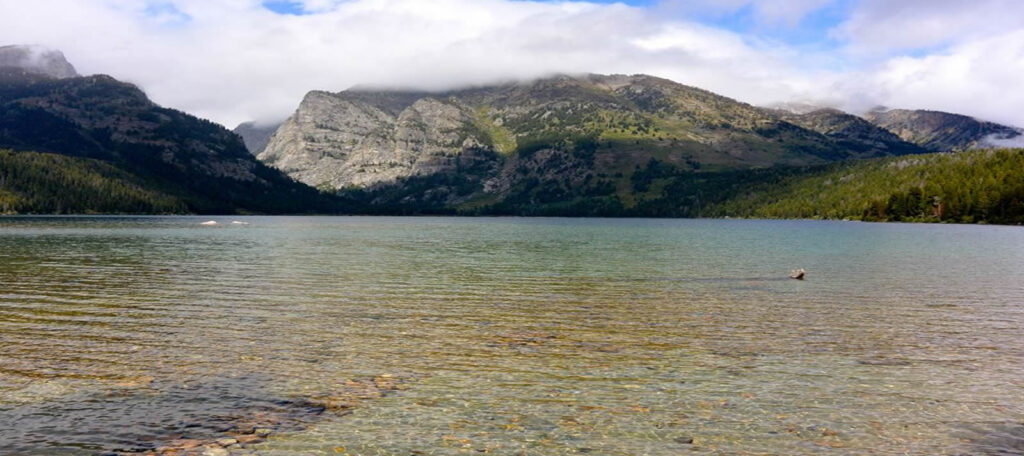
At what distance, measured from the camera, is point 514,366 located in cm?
2602

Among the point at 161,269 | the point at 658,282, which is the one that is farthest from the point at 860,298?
the point at 161,269

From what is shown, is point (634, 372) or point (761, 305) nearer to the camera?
point (634, 372)

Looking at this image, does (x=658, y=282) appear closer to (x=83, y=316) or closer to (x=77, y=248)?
(x=83, y=316)

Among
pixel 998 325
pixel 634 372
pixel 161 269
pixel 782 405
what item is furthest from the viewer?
pixel 161 269

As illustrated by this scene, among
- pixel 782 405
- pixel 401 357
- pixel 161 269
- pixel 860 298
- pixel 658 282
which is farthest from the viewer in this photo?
pixel 161 269

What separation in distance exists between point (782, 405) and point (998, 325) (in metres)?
25.1

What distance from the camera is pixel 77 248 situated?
320 feet

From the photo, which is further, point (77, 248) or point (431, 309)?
point (77, 248)

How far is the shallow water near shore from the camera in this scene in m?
18.0

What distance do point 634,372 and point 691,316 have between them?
1534 cm

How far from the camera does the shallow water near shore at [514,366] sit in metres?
18.0

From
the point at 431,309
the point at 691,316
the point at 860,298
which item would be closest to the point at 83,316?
the point at 431,309

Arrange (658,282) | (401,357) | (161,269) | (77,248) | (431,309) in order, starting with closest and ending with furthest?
(401,357) → (431,309) → (658,282) → (161,269) → (77,248)

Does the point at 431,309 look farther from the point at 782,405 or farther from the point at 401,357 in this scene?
the point at 782,405
